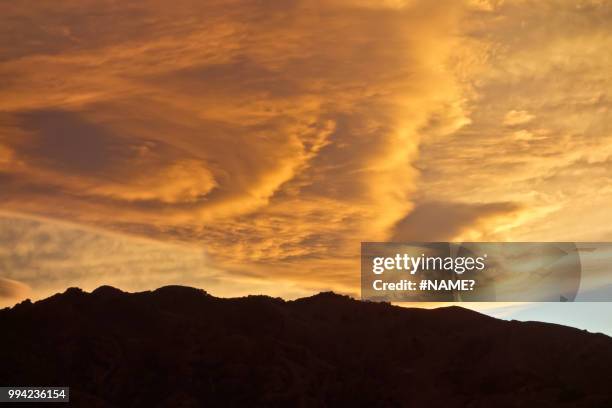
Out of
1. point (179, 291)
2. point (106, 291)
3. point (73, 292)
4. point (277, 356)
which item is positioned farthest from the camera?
point (179, 291)

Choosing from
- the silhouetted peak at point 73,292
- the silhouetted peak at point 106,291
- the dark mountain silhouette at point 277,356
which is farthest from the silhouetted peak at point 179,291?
the silhouetted peak at point 73,292

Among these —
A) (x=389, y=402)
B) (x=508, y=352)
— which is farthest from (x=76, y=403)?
(x=508, y=352)

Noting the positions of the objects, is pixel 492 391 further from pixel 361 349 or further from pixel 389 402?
pixel 361 349

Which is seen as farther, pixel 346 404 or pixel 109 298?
pixel 109 298

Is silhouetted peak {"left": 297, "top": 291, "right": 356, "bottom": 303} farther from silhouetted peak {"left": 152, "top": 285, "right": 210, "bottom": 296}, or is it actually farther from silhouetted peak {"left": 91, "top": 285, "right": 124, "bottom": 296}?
silhouetted peak {"left": 91, "top": 285, "right": 124, "bottom": 296}

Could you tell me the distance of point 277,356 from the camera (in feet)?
461

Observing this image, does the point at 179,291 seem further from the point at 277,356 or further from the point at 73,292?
the point at 277,356

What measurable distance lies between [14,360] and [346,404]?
54.9 m

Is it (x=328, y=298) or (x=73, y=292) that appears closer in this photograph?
(x=73, y=292)

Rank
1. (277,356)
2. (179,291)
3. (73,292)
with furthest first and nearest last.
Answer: (179,291) < (73,292) < (277,356)

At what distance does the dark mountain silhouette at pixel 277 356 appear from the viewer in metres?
130

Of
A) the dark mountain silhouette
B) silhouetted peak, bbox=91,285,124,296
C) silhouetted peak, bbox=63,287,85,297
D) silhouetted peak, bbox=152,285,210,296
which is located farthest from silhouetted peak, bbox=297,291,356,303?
silhouetted peak, bbox=63,287,85,297

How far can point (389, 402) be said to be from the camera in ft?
441

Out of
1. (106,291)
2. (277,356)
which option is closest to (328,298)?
(277,356)
